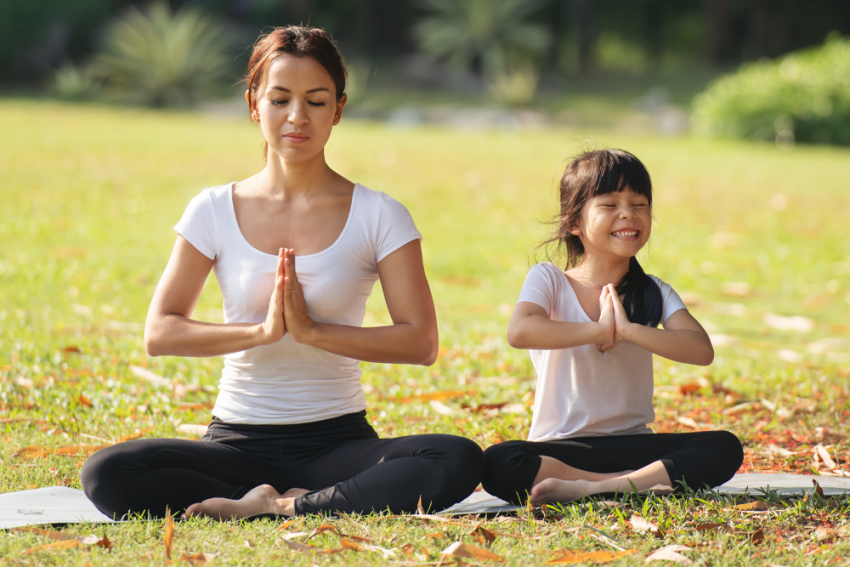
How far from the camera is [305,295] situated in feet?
10.2

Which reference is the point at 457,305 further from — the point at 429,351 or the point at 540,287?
the point at 429,351

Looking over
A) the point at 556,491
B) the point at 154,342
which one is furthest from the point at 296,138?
the point at 556,491

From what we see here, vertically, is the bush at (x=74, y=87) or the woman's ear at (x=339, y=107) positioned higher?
the bush at (x=74, y=87)

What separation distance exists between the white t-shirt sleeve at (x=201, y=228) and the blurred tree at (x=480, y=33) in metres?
25.7

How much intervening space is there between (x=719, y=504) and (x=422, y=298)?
1186 millimetres

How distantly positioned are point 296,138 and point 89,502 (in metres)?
1.40

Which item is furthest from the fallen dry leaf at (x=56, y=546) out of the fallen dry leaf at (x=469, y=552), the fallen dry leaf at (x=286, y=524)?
the fallen dry leaf at (x=469, y=552)

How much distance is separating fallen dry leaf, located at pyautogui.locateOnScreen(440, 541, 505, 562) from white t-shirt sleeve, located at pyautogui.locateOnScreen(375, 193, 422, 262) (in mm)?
1022

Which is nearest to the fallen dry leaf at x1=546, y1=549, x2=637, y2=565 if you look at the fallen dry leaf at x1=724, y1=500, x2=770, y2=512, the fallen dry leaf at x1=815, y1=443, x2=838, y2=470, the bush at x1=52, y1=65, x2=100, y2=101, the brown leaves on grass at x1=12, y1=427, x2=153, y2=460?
the fallen dry leaf at x1=724, y1=500, x2=770, y2=512

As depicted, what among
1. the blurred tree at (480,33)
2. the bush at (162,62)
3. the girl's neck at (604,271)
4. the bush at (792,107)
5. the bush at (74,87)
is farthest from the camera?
the blurred tree at (480,33)

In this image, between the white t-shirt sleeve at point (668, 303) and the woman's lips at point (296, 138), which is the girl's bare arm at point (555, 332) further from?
the woman's lips at point (296, 138)

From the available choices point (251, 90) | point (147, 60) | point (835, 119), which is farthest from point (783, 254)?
point (147, 60)

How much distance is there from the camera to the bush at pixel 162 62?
2248 cm

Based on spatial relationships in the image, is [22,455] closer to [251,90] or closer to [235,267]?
[235,267]
